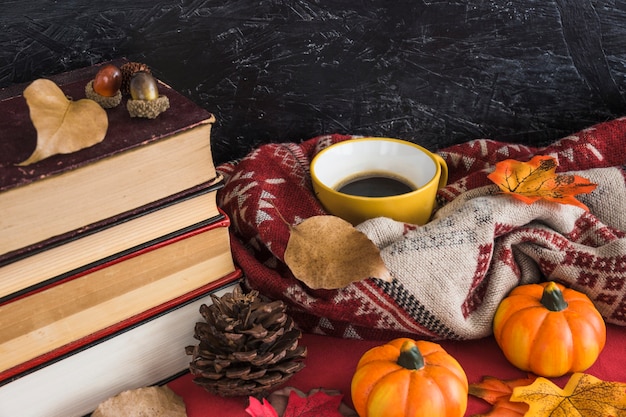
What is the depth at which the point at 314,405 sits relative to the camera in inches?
27.3

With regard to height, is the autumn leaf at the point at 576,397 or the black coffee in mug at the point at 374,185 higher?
the black coffee in mug at the point at 374,185

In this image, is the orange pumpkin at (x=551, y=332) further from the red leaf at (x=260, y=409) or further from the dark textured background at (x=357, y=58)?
the dark textured background at (x=357, y=58)

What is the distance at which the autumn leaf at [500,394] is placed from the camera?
68cm

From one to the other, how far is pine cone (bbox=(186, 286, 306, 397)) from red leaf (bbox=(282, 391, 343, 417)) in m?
0.03

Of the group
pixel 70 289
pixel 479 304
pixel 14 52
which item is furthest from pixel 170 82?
pixel 479 304

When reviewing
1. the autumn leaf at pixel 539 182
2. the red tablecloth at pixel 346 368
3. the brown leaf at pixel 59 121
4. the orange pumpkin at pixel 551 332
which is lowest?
the red tablecloth at pixel 346 368

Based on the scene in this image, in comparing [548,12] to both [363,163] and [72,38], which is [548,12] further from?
[72,38]

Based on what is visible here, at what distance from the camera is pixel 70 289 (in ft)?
2.06

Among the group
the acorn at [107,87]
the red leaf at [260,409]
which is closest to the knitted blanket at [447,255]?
the red leaf at [260,409]

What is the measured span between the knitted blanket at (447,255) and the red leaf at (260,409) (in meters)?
0.13

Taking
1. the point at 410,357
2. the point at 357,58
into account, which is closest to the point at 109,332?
the point at 410,357

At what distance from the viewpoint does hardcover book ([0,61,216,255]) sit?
567 mm

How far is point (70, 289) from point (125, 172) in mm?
134

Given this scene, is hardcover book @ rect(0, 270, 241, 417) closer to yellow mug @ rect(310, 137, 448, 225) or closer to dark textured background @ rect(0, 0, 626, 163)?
yellow mug @ rect(310, 137, 448, 225)
